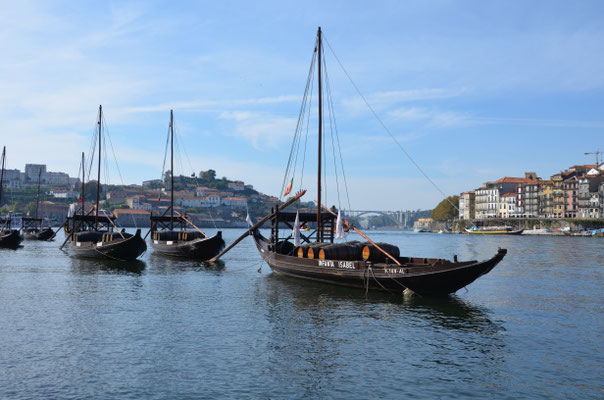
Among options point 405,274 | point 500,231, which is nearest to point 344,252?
point 405,274

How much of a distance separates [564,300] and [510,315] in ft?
25.0

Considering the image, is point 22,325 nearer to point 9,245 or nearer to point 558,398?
point 558,398

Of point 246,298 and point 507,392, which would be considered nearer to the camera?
point 507,392

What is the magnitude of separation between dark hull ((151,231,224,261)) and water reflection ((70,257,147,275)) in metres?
4.41

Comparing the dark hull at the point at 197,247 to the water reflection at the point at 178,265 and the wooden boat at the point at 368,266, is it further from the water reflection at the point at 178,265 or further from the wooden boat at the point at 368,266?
the wooden boat at the point at 368,266

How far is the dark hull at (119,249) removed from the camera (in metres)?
55.2

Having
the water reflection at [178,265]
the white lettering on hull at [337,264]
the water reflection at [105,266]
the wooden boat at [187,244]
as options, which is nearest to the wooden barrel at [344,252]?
the white lettering on hull at [337,264]

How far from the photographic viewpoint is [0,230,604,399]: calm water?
49.8 feet

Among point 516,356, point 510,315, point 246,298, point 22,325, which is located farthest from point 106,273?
point 516,356

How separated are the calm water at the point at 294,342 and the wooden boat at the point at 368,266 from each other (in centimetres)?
98

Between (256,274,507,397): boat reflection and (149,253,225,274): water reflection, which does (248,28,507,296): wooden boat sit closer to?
(256,274,507,397): boat reflection

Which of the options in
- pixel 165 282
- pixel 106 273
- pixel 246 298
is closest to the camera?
pixel 246 298

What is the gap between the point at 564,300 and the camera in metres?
31.8

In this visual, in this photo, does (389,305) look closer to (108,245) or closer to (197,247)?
(197,247)
